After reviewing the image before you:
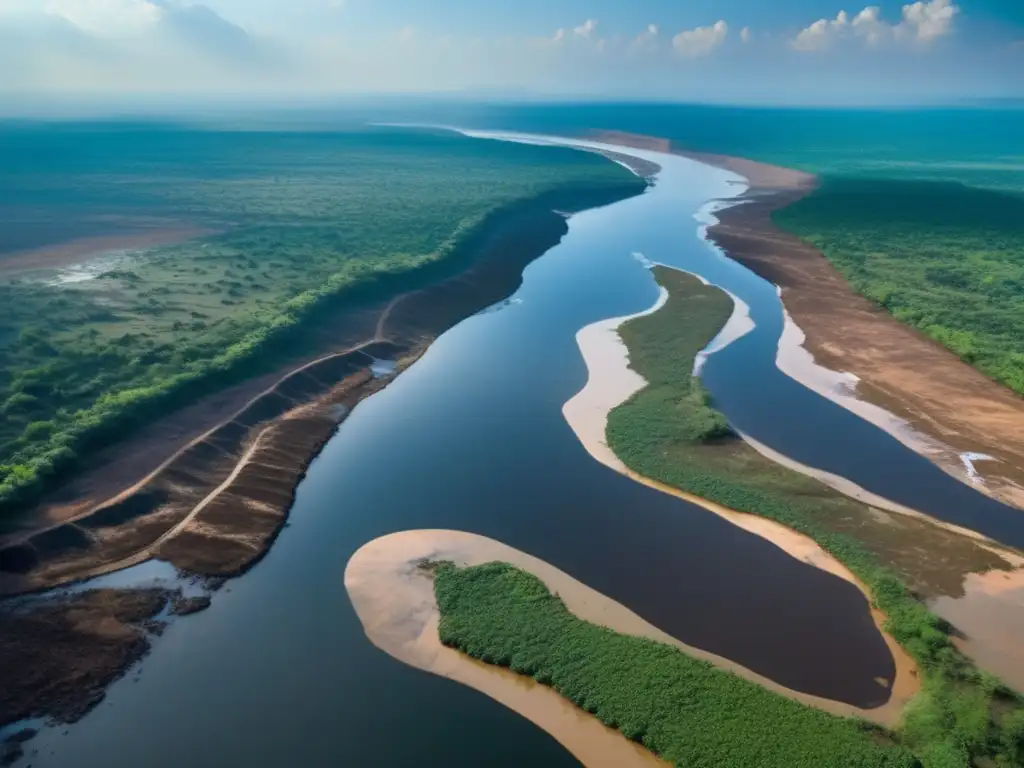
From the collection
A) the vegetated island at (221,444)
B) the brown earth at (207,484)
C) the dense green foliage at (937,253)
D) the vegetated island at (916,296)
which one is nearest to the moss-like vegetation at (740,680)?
the brown earth at (207,484)

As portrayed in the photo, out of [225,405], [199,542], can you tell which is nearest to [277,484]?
[199,542]

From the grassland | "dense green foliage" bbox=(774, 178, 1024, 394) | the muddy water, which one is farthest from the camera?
"dense green foliage" bbox=(774, 178, 1024, 394)

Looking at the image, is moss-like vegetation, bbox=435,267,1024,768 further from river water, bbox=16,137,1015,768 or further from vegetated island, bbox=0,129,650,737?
vegetated island, bbox=0,129,650,737

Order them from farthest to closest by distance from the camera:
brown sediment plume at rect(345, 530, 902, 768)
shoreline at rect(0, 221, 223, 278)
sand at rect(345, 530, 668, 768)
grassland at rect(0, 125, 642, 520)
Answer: shoreline at rect(0, 221, 223, 278) < grassland at rect(0, 125, 642, 520) < brown sediment plume at rect(345, 530, 902, 768) < sand at rect(345, 530, 668, 768)

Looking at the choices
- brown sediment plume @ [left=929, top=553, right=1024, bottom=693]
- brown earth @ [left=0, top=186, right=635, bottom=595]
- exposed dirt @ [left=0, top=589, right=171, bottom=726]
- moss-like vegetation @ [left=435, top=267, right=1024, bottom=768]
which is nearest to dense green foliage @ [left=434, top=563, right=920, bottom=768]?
moss-like vegetation @ [left=435, top=267, right=1024, bottom=768]

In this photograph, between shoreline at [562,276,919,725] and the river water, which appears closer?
the river water

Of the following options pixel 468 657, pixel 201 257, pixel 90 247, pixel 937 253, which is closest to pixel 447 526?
pixel 468 657

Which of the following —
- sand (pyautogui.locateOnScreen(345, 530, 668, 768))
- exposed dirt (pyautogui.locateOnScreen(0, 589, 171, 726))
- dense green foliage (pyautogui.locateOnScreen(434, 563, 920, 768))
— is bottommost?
sand (pyautogui.locateOnScreen(345, 530, 668, 768))

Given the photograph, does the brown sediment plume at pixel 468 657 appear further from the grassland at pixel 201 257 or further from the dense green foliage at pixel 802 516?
the grassland at pixel 201 257
